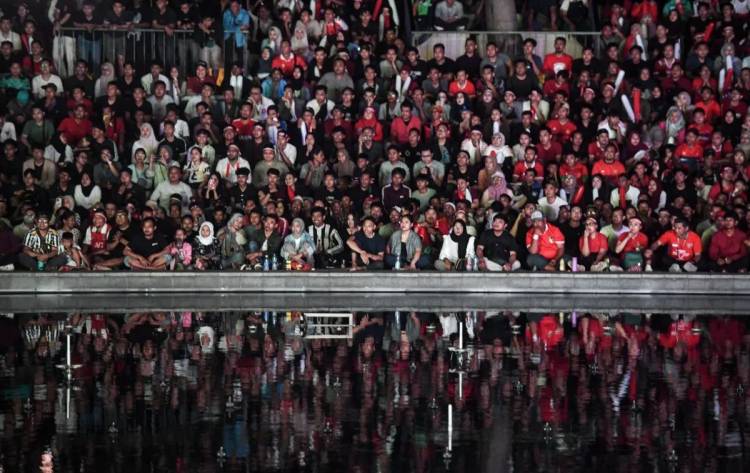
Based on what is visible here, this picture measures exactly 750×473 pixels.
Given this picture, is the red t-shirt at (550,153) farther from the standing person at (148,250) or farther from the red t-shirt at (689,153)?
the standing person at (148,250)

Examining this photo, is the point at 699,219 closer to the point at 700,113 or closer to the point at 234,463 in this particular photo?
the point at 700,113

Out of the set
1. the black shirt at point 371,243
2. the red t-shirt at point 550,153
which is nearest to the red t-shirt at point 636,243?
the red t-shirt at point 550,153

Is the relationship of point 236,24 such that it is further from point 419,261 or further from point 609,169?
point 609,169

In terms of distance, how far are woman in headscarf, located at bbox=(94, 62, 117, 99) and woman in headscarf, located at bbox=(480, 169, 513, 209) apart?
6790 mm

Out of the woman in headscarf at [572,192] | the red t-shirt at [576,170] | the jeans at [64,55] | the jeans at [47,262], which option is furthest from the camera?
the jeans at [64,55]

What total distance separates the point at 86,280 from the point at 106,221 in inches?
47.0

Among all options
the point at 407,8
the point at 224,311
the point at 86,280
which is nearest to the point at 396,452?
the point at 224,311

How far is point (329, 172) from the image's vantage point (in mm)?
25688

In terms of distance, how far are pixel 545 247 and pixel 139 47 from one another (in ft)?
29.1

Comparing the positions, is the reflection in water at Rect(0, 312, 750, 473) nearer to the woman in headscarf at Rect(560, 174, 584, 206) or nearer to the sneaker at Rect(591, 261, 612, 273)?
the sneaker at Rect(591, 261, 612, 273)

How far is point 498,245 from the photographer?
81.0ft

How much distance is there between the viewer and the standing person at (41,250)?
24.1 m

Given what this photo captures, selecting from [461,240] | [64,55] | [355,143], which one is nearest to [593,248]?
[461,240]

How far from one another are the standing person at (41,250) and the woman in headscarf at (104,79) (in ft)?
12.8
